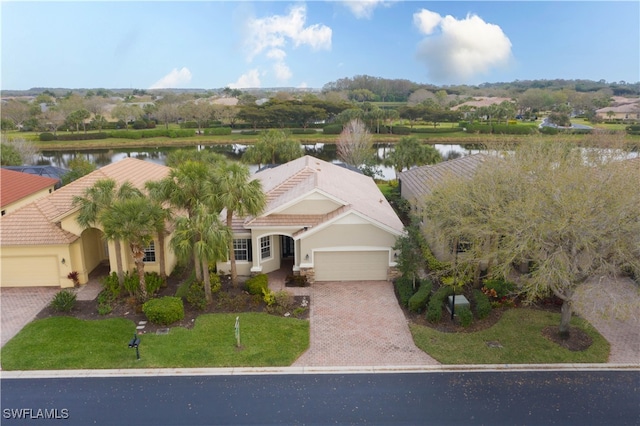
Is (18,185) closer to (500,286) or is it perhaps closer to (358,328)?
(358,328)

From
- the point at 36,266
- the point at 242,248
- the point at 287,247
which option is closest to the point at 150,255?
the point at 242,248

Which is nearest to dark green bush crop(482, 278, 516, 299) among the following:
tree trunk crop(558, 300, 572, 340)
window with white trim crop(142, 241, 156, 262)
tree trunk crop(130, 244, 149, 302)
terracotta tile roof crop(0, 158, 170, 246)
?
tree trunk crop(558, 300, 572, 340)

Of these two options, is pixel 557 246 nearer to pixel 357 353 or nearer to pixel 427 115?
pixel 357 353

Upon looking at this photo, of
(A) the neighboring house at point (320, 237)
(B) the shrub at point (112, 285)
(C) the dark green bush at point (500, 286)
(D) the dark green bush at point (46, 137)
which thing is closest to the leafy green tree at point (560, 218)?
(C) the dark green bush at point (500, 286)

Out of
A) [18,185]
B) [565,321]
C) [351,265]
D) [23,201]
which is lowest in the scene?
[565,321]

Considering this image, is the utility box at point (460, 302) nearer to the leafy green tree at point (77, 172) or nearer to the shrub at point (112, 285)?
the shrub at point (112, 285)

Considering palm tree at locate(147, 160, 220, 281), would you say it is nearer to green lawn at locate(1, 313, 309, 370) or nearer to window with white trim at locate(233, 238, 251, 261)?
window with white trim at locate(233, 238, 251, 261)
